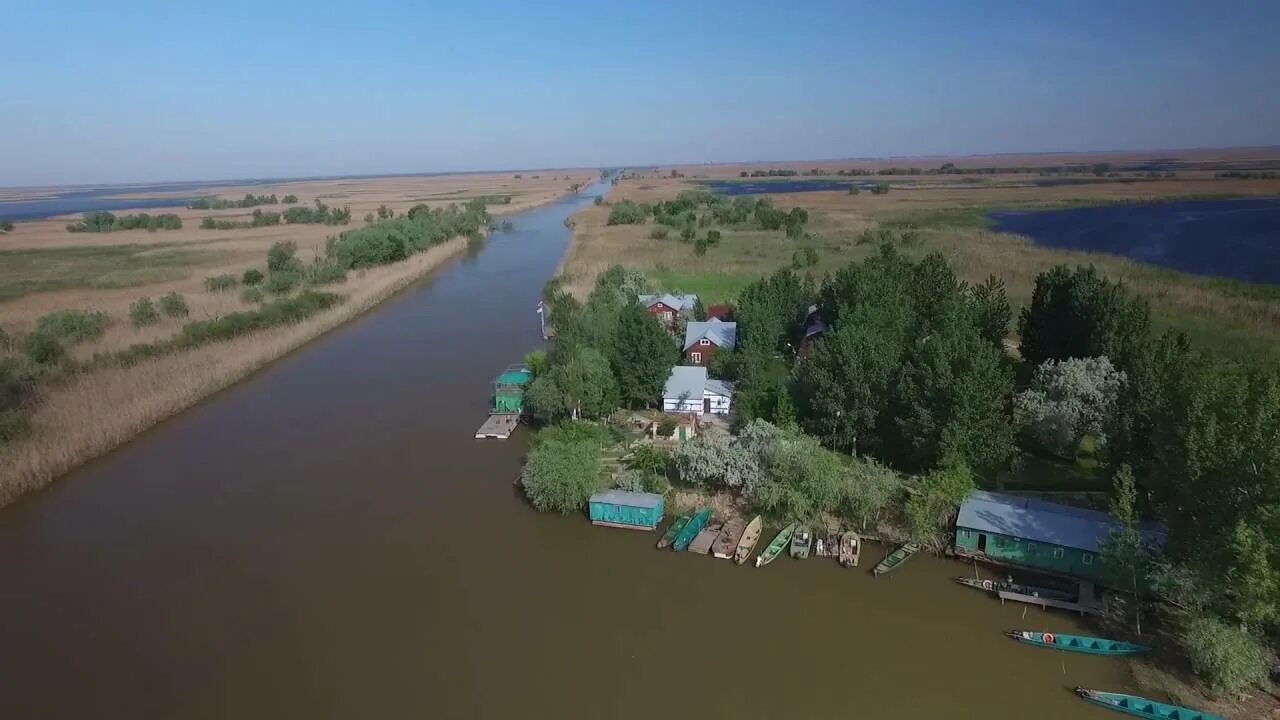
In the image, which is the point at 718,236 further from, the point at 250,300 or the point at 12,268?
the point at 12,268

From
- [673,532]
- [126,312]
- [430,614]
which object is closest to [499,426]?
[673,532]

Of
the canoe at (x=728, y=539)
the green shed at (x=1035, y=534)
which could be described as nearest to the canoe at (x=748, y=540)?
the canoe at (x=728, y=539)

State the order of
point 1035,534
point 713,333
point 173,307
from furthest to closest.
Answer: point 173,307, point 713,333, point 1035,534

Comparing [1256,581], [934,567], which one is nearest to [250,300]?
[934,567]

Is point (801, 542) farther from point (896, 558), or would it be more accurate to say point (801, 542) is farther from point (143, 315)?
point (143, 315)

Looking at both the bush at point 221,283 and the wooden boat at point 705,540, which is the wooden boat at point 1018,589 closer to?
the wooden boat at point 705,540

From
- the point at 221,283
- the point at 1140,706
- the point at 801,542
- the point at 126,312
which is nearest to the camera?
the point at 1140,706

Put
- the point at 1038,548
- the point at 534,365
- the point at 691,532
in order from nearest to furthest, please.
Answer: the point at 1038,548
the point at 691,532
the point at 534,365
